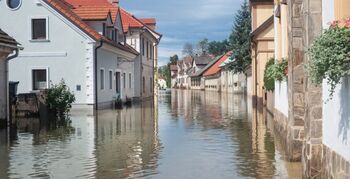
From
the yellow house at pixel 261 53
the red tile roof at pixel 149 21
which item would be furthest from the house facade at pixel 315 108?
the red tile roof at pixel 149 21

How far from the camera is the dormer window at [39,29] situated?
28873 mm

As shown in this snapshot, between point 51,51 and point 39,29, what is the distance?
4.45 feet

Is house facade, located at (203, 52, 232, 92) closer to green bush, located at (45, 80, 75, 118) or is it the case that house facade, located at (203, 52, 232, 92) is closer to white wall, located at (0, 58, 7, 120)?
green bush, located at (45, 80, 75, 118)

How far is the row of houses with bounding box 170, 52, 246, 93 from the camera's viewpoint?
70819 millimetres

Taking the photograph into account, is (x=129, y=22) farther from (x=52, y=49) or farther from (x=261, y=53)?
(x=52, y=49)

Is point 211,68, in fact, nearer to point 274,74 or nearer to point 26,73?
point 26,73

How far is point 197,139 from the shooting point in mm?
15367

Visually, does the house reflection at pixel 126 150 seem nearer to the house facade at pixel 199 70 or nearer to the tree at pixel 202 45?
the house facade at pixel 199 70

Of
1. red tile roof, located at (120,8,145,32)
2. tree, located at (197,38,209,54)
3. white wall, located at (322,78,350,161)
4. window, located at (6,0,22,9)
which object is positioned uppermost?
tree, located at (197,38,209,54)

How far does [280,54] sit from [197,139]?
435cm

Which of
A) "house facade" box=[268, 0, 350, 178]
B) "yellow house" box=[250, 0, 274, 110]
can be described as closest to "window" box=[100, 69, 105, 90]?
"yellow house" box=[250, 0, 274, 110]

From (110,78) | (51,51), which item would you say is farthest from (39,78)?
(110,78)

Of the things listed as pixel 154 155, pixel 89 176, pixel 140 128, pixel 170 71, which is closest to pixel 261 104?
pixel 140 128

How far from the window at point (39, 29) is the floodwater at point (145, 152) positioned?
1039 centimetres
